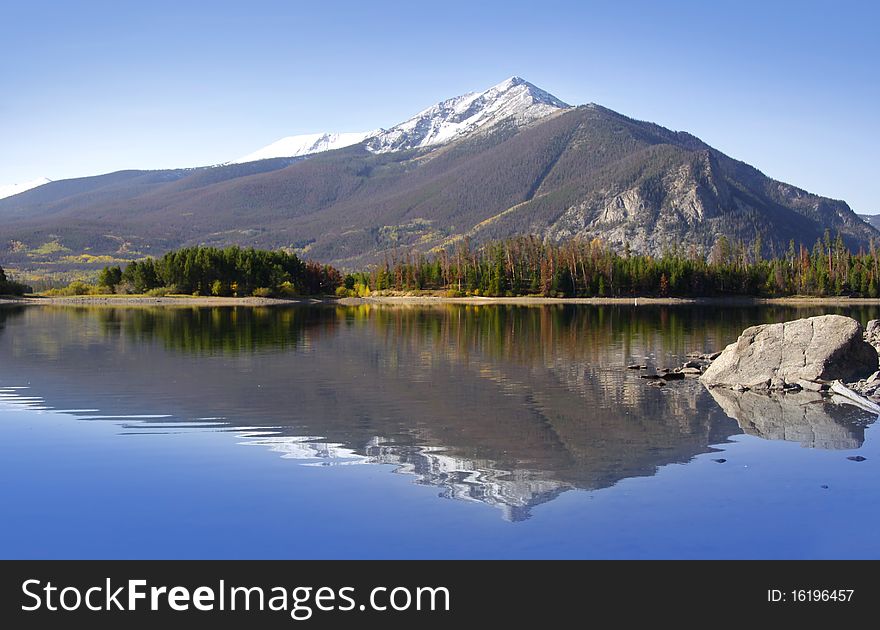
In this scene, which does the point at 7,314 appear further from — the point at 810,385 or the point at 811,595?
the point at 811,595

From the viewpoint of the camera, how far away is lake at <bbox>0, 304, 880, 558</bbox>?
14.8m

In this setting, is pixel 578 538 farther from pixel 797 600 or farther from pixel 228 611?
pixel 228 611

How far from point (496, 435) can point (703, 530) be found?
919 centimetres

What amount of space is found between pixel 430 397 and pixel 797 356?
1490 centimetres

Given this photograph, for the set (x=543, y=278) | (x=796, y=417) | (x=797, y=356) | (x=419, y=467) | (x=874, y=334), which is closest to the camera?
(x=419, y=467)

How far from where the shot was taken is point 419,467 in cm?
1980

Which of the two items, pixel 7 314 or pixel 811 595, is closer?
pixel 811 595

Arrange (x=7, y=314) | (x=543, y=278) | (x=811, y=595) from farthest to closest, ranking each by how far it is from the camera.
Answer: (x=543, y=278)
(x=7, y=314)
(x=811, y=595)

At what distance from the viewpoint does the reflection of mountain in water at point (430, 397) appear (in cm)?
2055

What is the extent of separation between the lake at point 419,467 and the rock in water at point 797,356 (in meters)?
2.22

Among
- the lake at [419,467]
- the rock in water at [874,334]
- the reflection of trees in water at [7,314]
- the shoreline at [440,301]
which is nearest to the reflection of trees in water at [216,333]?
the reflection of trees in water at [7,314]

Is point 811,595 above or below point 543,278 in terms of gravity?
below

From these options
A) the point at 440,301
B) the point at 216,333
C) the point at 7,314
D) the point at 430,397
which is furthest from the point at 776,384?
the point at 440,301

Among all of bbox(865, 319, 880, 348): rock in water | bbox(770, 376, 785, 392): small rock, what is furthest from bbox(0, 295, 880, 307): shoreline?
bbox(770, 376, 785, 392): small rock
